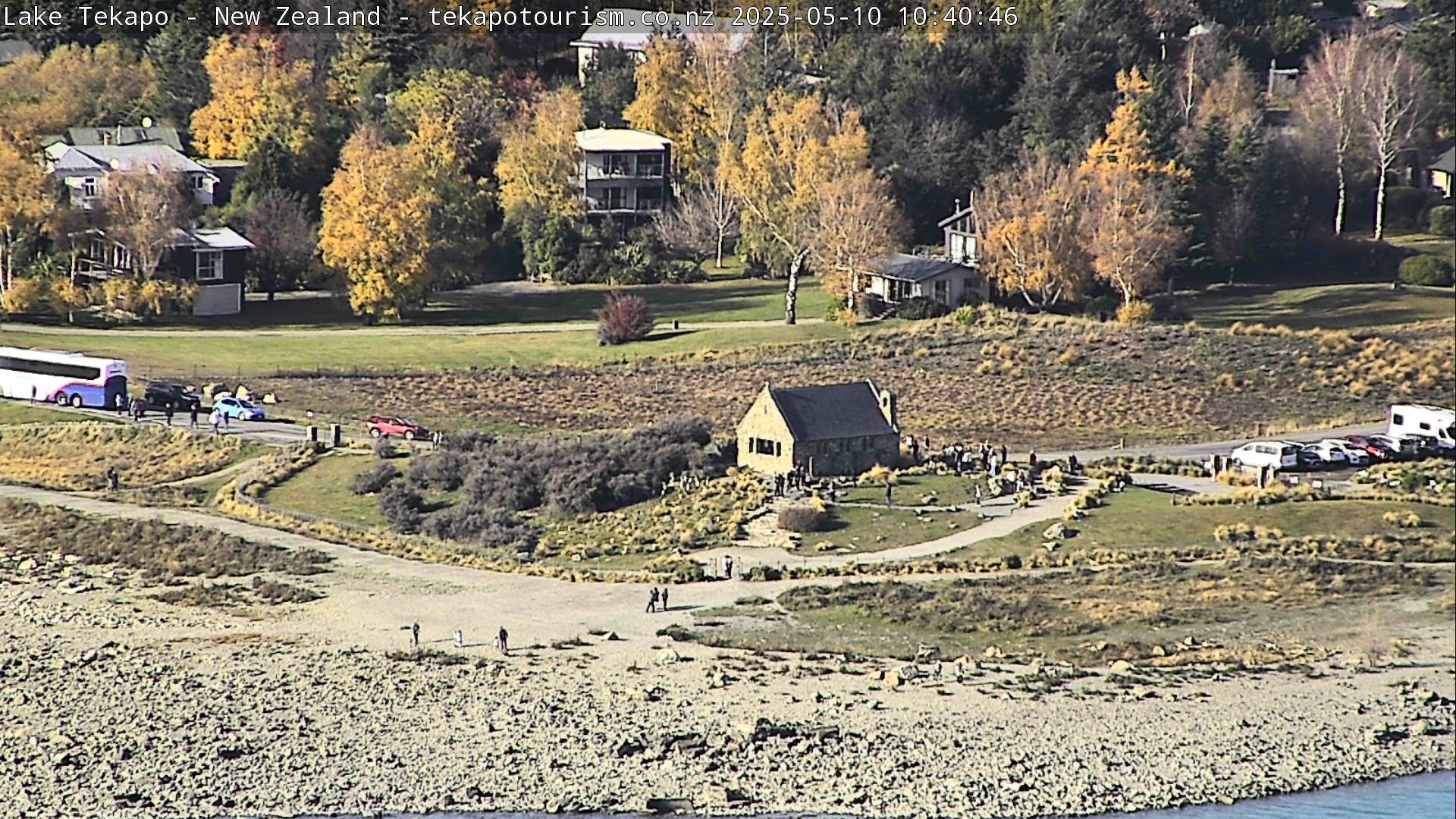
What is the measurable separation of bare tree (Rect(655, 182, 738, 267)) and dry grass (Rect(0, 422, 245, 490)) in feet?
64.7

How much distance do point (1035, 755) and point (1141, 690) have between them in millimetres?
3187

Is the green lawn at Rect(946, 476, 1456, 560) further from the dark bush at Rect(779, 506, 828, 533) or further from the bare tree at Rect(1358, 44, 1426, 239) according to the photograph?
the bare tree at Rect(1358, 44, 1426, 239)

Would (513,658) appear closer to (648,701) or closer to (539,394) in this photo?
(648,701)

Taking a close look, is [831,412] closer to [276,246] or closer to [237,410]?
[237,410]

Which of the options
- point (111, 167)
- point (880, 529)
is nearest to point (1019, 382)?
point (880, 529)

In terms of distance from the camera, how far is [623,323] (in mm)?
59156

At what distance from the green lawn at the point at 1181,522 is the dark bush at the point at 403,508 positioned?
9.78 m

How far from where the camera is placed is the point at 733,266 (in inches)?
2657

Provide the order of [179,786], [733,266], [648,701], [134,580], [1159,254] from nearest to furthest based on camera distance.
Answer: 1. [179,786]
2. [648,701]
3. [134,580]
4. [1159,254]
5. [733,266]

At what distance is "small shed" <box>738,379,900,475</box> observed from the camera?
46.7 metres

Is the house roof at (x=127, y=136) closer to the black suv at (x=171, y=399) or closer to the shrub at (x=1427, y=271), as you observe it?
the black suv at (x=171, y=399)

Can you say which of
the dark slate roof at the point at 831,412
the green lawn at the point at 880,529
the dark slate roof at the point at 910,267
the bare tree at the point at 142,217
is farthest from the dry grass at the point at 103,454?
the dark slate roof at the point at 910,267

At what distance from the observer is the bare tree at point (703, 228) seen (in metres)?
67.4

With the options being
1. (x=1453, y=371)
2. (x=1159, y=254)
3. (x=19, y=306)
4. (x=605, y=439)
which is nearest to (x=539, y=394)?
(x=605, y=439)
